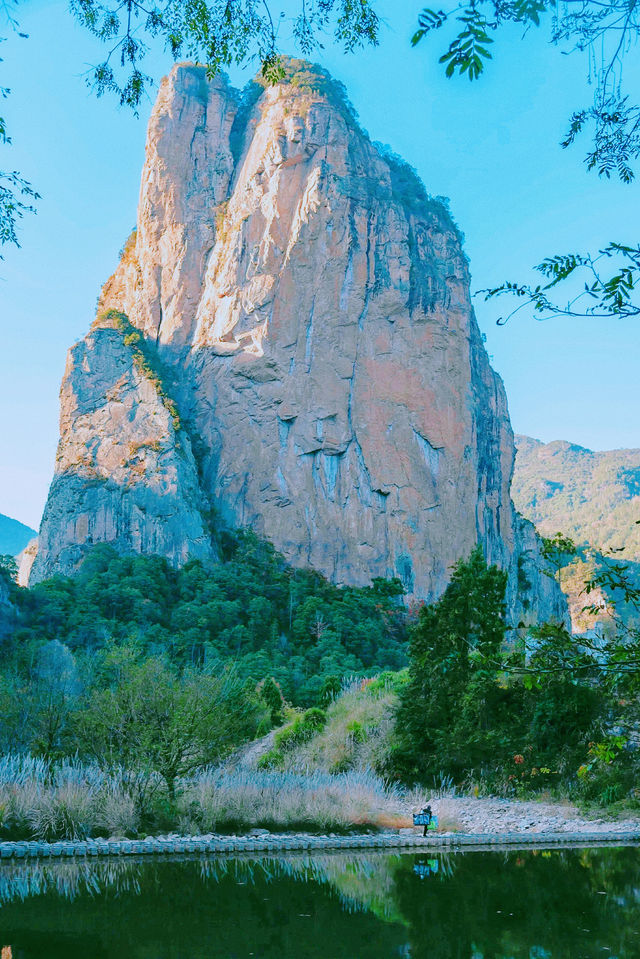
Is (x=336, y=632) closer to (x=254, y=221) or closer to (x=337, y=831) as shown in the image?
(x=254, y=221)

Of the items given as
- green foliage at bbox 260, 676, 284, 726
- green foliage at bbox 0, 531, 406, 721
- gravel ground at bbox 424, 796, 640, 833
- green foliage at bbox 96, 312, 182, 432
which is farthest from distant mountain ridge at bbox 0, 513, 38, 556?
gravel ground at bbox 424, 796, 640, 833

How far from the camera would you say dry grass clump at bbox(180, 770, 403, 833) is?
12.2m

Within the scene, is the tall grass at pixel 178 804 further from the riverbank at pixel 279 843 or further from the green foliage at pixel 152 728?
the riverbank at pixel 279 843

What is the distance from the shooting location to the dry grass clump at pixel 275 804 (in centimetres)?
1224

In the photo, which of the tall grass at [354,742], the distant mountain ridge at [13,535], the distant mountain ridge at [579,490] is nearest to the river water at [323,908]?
the tall grass at [354,742]

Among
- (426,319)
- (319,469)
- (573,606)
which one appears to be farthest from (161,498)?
(573,606)

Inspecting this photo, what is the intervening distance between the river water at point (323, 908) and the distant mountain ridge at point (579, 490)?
78.6m

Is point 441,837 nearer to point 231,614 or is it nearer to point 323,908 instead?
point 323,908

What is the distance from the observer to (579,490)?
127m

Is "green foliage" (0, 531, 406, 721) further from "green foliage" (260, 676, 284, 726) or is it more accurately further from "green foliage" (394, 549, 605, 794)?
"green foliage" (394, 549, 605, 794)

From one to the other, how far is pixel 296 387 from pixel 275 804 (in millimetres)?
44169

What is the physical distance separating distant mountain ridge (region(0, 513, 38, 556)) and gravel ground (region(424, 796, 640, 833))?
4655 inches

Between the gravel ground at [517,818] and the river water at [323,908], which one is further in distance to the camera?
the gravel ground at [517,818]

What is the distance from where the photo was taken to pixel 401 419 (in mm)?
57688
